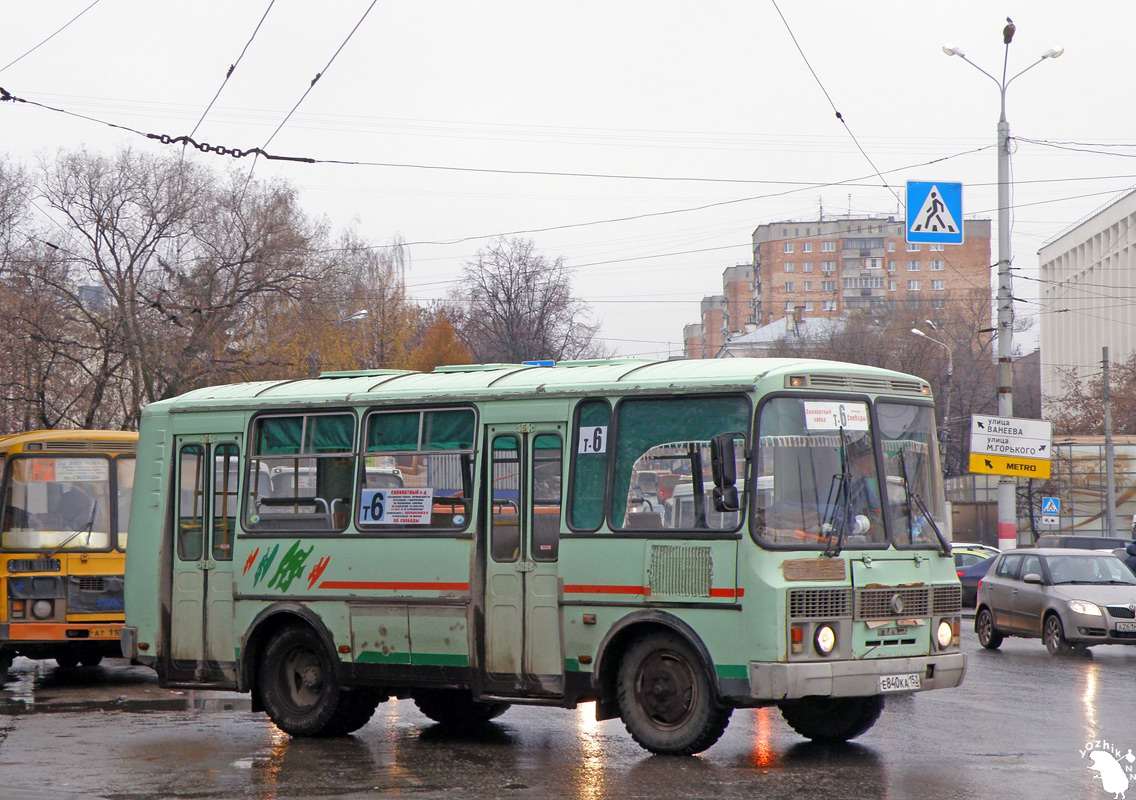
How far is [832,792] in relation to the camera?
8.29 m

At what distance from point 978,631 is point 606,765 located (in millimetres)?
13076

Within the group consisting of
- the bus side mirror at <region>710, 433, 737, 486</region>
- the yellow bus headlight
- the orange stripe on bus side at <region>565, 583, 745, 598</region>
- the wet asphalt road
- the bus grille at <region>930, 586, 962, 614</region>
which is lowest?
the wet asphalt road

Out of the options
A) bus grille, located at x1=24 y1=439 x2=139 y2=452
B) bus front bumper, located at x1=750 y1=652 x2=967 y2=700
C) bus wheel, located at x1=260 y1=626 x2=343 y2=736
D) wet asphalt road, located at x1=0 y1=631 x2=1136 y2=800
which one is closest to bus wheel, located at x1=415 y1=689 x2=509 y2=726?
wet asphalt road, located at x1=0 y1=631 x2=1136 y2=800

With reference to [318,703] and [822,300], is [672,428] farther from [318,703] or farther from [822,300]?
[822,300]

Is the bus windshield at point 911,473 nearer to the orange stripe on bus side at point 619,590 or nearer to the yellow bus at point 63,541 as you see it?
the orange stripe on bus side at point 619,590

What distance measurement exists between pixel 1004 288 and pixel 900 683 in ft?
56.7

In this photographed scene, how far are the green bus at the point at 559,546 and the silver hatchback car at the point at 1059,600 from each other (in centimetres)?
957

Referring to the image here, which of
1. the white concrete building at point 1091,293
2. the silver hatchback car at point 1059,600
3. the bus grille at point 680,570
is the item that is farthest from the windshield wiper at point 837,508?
the white concrete building at point 1091,293

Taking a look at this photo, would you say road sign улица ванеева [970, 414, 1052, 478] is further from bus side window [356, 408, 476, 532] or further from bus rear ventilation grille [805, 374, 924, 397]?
bus side window [356, 408, 476, 532]

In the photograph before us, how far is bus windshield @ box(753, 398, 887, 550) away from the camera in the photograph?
927 cm

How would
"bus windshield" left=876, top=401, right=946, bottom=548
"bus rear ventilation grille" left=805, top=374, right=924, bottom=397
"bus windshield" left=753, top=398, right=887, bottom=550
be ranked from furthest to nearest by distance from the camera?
"bus windshield" left=876, top=401, right=946, bottom=548
"bus rear ventilation grille" left=805, top=374, right=924, bottom=397
"bus windshield" left=753, top=398, right=887, bottom=550

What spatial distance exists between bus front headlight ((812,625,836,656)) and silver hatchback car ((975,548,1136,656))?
1070 cm

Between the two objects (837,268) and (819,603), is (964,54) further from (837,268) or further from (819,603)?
(837,268)

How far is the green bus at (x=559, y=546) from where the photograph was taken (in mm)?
9289
